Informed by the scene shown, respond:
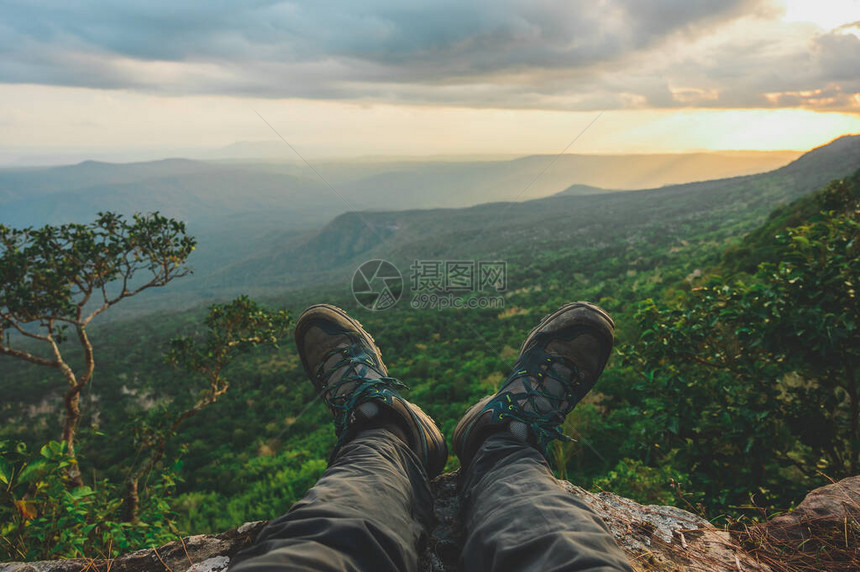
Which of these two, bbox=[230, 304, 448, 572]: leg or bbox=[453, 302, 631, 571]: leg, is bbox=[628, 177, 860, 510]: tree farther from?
bbox=[230, 304, 448, 572]: leg

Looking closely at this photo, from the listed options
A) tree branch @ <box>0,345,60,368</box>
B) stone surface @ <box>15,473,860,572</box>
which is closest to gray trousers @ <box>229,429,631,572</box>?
stone surface @ <box>15,473,860,572</box>

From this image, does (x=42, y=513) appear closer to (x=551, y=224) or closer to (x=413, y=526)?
(x=413, y=526)

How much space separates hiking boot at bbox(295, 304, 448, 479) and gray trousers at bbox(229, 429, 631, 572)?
1.34 ft

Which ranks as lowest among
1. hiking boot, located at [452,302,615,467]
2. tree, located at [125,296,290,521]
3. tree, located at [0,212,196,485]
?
tree, located at [125,296,290,521]

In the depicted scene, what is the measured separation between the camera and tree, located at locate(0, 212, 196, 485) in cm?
436

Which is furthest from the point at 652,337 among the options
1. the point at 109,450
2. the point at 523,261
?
the point at 523,261

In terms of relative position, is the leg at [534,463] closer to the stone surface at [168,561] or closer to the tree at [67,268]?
the stone surface at [168,561]

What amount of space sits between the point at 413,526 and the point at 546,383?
4.70 feet

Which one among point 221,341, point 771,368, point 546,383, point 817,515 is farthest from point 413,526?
point 221,341

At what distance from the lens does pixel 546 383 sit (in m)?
2.69

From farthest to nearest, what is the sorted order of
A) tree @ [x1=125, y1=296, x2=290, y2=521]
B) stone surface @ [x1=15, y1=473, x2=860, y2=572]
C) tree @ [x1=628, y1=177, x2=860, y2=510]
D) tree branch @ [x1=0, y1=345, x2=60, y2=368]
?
tree @ [x1=125, y1=296, x2=290, y2=521] → tree branch @ [x1=0, y1=345, x2=60, y2=368] → tree @ [x1=628, y1=177, x2=860, y2=510] → stone surface @ [x1=15, y1=473, x2=860, y2=572]

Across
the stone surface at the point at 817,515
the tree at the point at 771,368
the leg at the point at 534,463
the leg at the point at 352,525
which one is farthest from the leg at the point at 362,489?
the tree at the point at 771,368

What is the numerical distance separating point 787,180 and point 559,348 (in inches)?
3114

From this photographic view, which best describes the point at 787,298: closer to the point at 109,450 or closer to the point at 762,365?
the point at 762,365
